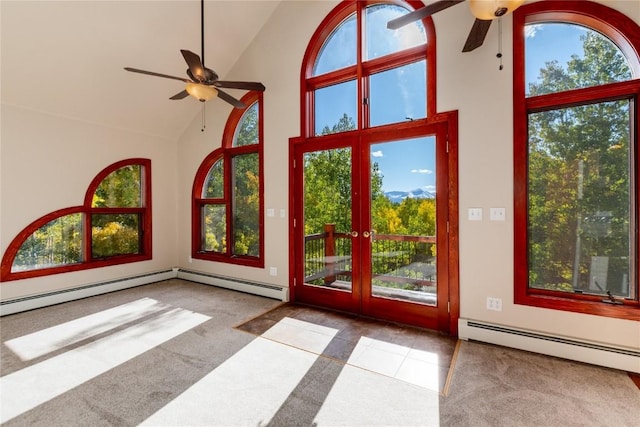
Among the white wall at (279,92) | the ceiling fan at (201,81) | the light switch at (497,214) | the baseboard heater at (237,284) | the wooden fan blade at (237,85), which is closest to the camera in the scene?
the light switch at (497,214)

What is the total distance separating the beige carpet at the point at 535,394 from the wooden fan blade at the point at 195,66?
3746mm

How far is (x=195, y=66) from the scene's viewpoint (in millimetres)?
3094

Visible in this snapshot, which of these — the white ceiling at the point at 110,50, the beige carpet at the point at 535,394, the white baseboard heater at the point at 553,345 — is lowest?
the beige carpet at the point at 535,394

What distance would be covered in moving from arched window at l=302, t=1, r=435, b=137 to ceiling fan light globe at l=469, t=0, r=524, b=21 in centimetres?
109

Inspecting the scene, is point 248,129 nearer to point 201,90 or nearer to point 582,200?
point 201,90

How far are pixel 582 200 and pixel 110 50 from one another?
5681 millimetres

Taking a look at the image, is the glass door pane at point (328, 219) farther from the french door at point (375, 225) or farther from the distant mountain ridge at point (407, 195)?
the distant mountain ridge at point (407, 195)

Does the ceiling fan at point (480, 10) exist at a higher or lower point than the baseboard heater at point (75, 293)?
higher

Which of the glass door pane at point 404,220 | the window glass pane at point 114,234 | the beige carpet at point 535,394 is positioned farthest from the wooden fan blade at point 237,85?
the beige carpet at point 535,394

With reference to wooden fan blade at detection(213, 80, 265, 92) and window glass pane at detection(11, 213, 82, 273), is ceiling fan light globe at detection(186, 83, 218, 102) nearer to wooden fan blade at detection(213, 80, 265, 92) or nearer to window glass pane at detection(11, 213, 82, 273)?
wooden fan blade at detection(213, 80, 265, 92)

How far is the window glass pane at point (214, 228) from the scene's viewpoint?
5.23 meters

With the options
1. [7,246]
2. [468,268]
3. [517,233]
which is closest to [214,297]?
[7,246]

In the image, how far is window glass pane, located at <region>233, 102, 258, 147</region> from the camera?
15.7ft

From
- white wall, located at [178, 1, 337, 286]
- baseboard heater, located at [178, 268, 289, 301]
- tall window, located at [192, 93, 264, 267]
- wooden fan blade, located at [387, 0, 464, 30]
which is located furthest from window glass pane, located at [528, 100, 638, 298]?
tall window, located at [192, 93, 264, 267]
